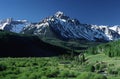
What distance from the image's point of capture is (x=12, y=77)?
7725 cm

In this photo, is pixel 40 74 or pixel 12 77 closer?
pixel 12 77

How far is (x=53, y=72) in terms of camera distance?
89750mm

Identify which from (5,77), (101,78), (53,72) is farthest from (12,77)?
(101,78)

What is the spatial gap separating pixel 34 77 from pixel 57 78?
733 cm

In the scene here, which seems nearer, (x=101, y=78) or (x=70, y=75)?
(x=101, y=78)

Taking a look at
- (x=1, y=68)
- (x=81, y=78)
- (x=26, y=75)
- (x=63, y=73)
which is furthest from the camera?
(x=1, y=68)

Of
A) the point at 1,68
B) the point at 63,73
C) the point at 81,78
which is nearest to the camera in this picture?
the point at 81,78

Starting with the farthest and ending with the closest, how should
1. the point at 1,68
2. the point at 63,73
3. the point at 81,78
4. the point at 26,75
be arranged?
1. the point at 1,68
2. the point at 63,73
3. the point at 26,75
4. the point at 81,78

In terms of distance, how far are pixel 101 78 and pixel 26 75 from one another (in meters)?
19.5

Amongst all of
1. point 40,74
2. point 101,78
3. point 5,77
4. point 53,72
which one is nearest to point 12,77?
point 5,77

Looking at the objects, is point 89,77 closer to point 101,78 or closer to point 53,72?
point 101,78

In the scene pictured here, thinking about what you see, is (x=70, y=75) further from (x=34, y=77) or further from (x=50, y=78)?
(x=34, y=77)

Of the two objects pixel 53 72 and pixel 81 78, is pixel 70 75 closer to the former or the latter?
pixel 53 72

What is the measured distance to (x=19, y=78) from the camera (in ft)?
243
